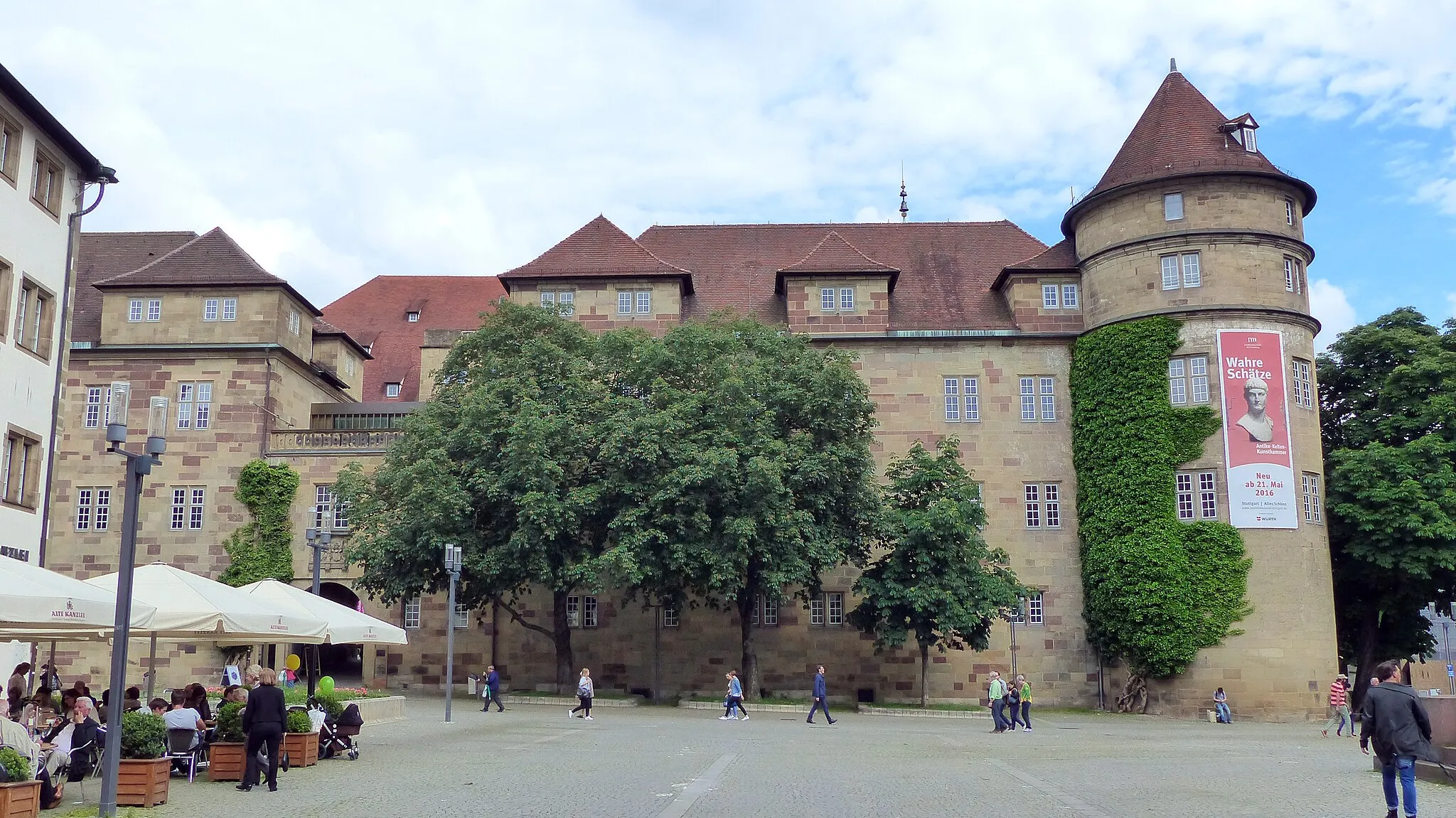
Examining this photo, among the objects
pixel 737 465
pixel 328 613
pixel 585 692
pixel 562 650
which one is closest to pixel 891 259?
pixel 737 465

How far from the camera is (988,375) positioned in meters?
46.4

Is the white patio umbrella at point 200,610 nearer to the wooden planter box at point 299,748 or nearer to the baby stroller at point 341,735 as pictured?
the baby stroller at point 341,735

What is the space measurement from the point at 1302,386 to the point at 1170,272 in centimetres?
588

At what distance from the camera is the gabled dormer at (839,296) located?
47.1m

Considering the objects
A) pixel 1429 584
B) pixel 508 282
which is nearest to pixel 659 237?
pixel 508 282

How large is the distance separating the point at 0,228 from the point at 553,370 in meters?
16.5

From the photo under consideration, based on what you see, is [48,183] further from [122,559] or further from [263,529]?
[263,529]

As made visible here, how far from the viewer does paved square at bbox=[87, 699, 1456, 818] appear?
47.7ft

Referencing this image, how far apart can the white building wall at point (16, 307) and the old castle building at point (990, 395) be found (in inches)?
708

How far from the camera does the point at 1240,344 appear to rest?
41.9 metres

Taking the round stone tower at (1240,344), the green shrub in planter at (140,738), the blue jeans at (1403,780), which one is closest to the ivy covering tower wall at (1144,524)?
the round stone tower at (1240,344)

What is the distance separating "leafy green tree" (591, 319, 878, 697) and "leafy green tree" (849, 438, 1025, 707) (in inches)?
47.4

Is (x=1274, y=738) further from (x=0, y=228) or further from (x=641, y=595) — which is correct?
(x=0, y=228)

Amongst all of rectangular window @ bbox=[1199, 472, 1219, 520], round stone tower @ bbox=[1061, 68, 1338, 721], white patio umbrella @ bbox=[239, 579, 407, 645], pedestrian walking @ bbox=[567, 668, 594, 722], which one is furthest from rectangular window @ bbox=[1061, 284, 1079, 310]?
white patio umbrella @ bbox=[239, 579, 407, 645]
